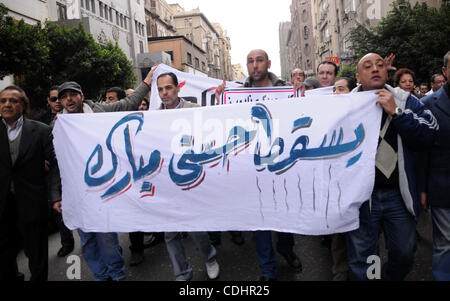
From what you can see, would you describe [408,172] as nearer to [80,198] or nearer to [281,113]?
[281,113]

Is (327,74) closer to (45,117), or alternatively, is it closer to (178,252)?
(178,252)

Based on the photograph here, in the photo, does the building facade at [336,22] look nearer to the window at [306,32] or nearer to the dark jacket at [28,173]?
the window at [306,32]

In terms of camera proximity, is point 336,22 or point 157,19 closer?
A: point 336,22

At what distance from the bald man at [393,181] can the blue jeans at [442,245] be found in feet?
0.61

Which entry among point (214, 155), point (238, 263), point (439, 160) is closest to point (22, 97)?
point (214, 155)

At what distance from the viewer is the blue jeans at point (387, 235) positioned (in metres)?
2.47

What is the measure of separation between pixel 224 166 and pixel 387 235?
1.37m

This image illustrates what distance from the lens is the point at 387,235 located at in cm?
256

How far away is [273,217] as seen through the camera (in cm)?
276

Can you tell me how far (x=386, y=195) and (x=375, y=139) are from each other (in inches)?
17.0

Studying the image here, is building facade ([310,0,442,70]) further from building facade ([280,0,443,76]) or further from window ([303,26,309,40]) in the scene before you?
window ([303,26,309,40])

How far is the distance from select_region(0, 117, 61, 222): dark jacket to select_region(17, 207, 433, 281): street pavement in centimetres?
60

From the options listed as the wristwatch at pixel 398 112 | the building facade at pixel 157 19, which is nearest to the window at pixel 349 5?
the building facade at pixel 157 19
